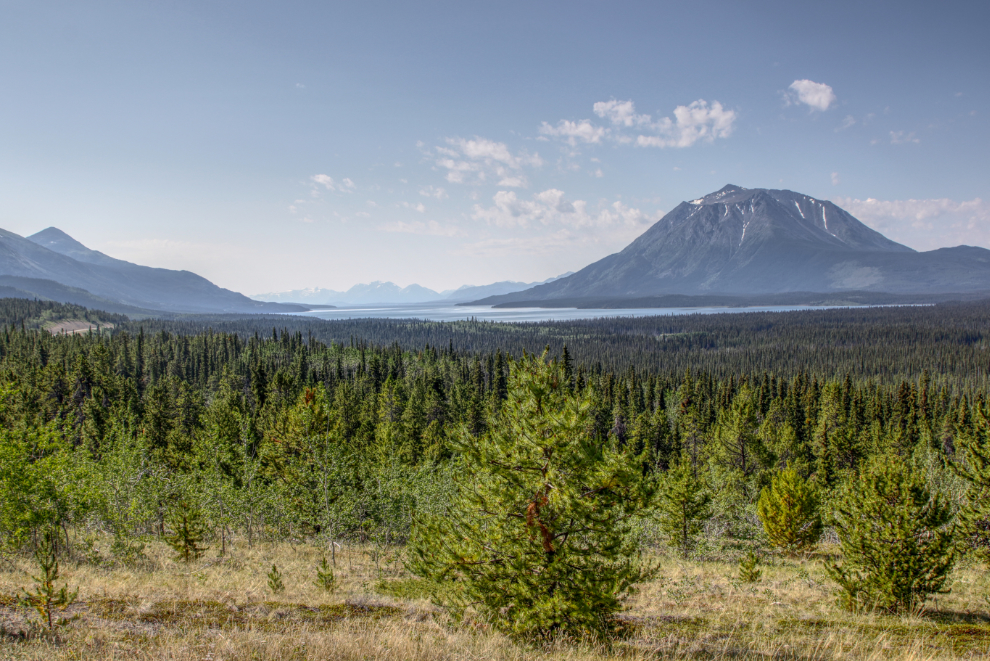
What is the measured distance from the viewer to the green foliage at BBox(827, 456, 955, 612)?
1630cm

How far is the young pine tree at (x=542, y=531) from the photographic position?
12.2 m

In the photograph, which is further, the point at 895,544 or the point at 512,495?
the point at 895,544

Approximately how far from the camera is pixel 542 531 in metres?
12.6

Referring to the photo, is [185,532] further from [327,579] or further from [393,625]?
[393,625]

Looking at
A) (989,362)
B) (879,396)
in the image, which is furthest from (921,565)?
(989,362)

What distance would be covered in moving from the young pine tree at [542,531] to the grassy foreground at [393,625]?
0.96 meters

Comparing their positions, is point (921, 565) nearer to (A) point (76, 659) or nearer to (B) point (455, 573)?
(B) point (455, 573)

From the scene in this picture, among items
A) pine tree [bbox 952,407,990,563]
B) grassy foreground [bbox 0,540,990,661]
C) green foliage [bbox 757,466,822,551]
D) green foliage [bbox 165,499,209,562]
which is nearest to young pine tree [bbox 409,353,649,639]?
grassy foreground [bbox 0,540,990,661]

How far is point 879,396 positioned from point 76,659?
4942 inches

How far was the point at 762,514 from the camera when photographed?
38844 mm

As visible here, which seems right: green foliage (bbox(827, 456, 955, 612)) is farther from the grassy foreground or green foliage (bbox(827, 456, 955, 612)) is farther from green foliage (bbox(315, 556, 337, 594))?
green foliage (bbox(315, 556, 337, 594))

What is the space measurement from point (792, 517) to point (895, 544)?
23.1 metres

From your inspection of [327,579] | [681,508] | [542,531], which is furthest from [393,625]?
[681,508]

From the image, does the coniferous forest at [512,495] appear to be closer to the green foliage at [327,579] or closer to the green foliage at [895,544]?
the green foliage at [895,544]
